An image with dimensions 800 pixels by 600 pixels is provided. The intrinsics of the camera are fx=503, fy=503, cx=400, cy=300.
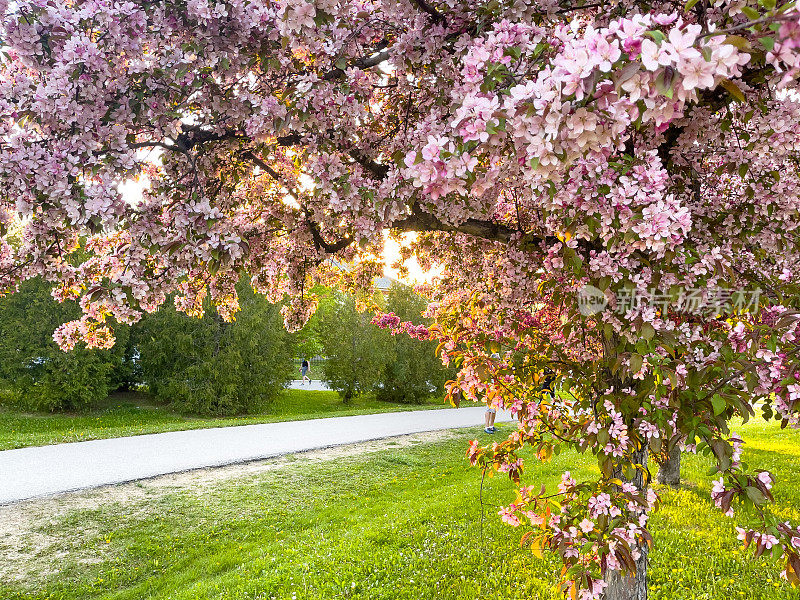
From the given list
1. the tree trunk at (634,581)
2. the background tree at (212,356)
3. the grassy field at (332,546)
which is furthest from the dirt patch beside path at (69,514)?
the background tree at (212,356)

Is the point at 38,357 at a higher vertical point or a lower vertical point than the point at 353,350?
higher

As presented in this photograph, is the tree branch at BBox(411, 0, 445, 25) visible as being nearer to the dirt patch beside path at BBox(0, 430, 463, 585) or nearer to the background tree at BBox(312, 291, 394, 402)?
the dirt patch beside path at BBox(0, 430, 463, 585)

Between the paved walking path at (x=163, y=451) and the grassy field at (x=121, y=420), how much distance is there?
69cm

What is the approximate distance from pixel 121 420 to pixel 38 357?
332cm

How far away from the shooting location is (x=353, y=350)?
840 inches

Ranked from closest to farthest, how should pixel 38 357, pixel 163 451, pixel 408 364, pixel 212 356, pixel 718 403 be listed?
pixel 718 403
pixel 163 451
pixel 38 357
pixel 212 356
pixel 408 364

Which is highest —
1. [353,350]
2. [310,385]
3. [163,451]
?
[353,350]

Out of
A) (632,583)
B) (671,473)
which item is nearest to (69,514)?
(632,583)

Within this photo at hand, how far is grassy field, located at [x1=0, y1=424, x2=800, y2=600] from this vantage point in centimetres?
475

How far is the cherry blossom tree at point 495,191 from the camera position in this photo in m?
2.25

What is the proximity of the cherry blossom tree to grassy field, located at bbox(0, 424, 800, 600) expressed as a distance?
195cm

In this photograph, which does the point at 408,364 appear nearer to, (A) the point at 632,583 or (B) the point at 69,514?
(B) the point at 69,514

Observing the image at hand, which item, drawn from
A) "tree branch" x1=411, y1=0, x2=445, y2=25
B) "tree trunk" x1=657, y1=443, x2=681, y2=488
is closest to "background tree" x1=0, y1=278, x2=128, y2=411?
"tree trunk" x1=657, y1=443, x2=681, y2=488

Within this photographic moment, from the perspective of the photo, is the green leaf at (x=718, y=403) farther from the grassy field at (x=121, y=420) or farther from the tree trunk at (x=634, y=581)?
the grassy field at (x=121, y=420)
